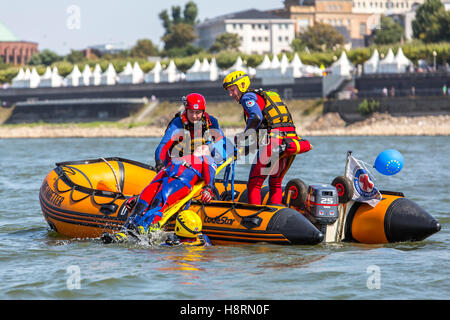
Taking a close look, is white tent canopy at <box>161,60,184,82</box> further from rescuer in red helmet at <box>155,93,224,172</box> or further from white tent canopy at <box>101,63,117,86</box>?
rescuer in red helmet at <box>155,93,224,172</box>

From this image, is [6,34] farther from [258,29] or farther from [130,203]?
[130,203]

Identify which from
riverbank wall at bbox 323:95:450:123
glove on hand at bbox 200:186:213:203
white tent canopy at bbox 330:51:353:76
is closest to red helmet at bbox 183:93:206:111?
glove on hand at bbox 200:186:213:203

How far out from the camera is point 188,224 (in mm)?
9586

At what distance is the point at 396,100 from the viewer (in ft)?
208

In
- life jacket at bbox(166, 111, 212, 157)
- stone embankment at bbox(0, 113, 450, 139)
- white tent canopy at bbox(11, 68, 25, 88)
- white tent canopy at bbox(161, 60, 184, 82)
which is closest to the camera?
life jacket at bbox(166, 111, 212, 157)

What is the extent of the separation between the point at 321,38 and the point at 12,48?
65507 mm

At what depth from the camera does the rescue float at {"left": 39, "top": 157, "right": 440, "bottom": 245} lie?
9.44 metres

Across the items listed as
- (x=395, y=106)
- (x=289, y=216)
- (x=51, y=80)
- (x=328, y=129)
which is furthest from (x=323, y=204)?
(x=51, y=80)

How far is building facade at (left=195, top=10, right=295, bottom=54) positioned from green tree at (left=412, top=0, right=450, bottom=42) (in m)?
44.6

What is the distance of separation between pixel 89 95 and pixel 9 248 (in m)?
71.3

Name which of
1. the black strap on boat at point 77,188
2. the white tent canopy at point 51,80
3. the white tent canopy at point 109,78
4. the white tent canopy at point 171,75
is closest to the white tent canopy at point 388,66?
the white tent canopy at point 171,75

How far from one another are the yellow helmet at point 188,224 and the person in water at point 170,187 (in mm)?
230

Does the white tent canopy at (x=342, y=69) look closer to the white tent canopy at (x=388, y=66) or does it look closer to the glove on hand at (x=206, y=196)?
the white tent canopy at (x=388, y=66)

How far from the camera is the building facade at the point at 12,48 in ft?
491
